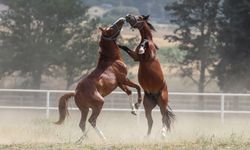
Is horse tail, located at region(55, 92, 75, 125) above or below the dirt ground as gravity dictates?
above

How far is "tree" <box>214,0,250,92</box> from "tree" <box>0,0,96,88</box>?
7.92 meters

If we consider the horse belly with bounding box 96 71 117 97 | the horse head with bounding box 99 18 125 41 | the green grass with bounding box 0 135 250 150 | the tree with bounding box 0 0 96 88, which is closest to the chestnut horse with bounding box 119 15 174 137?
the horse head with bounding box 99 18 125 41

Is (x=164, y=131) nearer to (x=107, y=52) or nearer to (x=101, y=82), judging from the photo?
(x=101, y=82)

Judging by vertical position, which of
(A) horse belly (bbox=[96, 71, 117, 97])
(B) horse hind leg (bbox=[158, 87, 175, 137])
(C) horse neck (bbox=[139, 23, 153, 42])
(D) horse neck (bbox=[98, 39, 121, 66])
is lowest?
(B) horse hind leg (bbox=[158, 87, 175, 137])

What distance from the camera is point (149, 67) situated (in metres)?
13.9

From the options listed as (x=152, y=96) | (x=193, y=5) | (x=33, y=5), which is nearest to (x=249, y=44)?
(x=193, y=5)

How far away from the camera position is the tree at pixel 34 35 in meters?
36.7

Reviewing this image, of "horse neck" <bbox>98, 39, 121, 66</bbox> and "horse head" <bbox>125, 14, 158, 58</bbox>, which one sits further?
"horse neck" <bbox>98, 39, 121, 66</bbox>

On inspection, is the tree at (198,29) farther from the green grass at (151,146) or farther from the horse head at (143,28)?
the green grass at (151,146)

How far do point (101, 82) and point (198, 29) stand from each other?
88.2ft

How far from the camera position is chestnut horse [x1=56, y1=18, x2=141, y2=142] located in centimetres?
1322

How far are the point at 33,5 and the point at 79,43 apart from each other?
3035 millimetres

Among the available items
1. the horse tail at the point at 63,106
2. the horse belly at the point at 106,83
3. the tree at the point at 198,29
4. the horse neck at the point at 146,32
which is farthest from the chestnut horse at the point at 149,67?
the tree at the point at 198,29

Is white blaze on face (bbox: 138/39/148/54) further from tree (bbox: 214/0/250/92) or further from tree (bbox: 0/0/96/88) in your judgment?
tree (bbox: 0/0/96/88)
